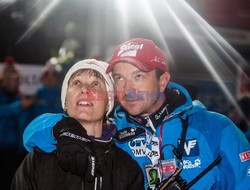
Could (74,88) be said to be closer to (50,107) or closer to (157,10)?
(50,107)

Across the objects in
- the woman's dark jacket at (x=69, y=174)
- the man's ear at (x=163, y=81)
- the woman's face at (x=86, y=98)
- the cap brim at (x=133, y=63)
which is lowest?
the woman's dark jacket at (x=69, y=174)

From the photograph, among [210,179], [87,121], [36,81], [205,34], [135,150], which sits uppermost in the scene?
[205,34]

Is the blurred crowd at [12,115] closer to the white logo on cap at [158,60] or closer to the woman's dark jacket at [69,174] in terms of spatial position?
the white logo on cap at [158,60]

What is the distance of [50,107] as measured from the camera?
575 cm

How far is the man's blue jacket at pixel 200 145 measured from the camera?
300 centimetres

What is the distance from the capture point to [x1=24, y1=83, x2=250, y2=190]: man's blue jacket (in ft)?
9.83

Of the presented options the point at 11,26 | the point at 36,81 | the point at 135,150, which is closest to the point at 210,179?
the point at 135,150

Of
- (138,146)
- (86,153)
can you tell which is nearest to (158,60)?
(138,146)

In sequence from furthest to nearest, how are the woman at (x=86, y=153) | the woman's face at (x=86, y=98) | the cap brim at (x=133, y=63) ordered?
the cap brim at (x=133, y=63), the woman's face at (x=86, y=98), the woman at (x=86, y=153)

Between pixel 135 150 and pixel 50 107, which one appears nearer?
pixel 135 150

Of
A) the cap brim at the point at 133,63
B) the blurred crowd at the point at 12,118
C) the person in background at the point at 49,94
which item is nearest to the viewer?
the cap brim at the point at 133,63

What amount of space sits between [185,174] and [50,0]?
340 inches

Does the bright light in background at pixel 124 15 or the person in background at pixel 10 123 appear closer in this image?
the person in background at pixel 10 123

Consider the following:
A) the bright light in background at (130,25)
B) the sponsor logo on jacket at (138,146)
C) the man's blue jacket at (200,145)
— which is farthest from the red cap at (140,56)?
the bright light in background at (130,25)
